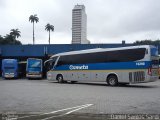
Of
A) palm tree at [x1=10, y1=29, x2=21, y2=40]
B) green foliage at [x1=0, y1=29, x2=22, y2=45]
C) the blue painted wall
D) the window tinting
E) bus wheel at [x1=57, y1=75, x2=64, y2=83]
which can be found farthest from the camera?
palm tree at [x1=10, y1=29, x2=21, y2=40]

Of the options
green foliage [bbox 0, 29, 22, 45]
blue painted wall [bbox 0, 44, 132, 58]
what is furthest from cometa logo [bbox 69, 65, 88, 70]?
green foliage [bbox 0, 29, 22, 45]

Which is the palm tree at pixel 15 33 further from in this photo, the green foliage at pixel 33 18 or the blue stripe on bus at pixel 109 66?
the blue stripe on bus at pixel 109 66

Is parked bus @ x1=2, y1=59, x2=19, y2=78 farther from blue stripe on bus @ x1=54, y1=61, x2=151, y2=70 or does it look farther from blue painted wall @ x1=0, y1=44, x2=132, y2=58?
blue stripe on bus @ x1=54, y1=61, x2=151, y2=70

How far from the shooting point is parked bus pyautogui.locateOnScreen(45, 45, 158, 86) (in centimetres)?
2336

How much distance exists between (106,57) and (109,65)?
849 millimetres

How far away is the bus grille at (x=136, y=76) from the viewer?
2341 centimetres

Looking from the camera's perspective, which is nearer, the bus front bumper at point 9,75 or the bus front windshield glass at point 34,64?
the bus front windshield glass at point 34,64

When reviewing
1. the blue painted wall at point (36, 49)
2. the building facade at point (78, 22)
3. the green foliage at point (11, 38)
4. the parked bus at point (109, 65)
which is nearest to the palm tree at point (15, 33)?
the green foliage at point (11, 38)

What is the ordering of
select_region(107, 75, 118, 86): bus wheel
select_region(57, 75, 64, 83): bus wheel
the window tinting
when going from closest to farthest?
the window tinting → select_region(107, 75, 118, 86): bus wheel → select_region(57, 75, 64, 83): bus wheel

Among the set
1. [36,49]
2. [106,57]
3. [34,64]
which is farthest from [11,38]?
[106,57]

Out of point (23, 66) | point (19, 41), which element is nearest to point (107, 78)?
point (23, 66)

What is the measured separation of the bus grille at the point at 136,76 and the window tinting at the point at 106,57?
1.12 m

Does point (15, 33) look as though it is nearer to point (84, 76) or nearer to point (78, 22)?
point (78, 22)

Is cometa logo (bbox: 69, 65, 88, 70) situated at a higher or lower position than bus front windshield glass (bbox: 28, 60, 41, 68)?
lower
